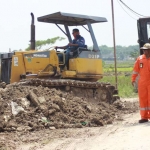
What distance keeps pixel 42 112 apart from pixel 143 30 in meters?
5.03

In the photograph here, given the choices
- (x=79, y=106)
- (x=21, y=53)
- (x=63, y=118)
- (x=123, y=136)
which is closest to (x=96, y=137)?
(x=123, y=136)

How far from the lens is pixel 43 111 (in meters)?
9.49

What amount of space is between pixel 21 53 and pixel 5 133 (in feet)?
14.2

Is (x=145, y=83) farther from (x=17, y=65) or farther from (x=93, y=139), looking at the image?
(x=17, y=65)

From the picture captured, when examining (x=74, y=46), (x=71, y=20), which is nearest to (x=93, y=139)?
(x=74, y=46)

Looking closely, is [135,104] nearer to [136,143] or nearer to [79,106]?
[79,106]

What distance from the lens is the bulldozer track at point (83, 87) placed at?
11205 mm

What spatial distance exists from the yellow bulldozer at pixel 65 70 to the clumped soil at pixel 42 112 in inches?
53.2

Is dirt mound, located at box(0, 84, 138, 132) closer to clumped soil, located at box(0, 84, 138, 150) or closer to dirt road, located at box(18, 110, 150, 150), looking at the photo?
clumped soil, located at box(0, 84, 138, 150)

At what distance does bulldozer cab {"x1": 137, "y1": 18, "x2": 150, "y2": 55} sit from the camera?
41.9 feet

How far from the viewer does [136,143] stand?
6.72 m

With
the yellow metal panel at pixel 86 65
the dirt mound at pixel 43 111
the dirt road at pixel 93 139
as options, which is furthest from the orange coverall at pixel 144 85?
the yellow metal panel at pixel 86 65

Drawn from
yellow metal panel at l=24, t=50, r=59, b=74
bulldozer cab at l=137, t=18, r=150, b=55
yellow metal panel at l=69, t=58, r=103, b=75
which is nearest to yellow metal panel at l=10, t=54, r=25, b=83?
yellow metal panel at l=24, t=50, r=59, b=74

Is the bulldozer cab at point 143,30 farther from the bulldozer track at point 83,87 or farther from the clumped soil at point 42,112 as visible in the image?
the clumped soil at point 42,112
